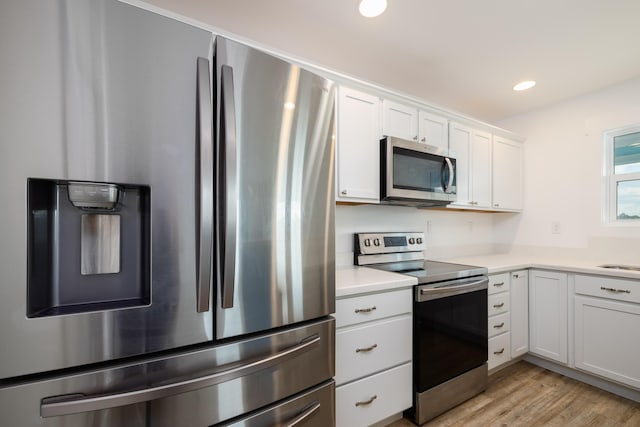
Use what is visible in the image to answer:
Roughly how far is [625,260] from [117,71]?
11.9 feet

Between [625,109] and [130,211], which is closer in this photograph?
[130,211]

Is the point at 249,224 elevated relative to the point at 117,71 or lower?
lower

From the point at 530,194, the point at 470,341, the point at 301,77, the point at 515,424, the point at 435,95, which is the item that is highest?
the point at 435,95

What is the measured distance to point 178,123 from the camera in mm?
806

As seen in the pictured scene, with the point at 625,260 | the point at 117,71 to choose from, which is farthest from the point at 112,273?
the point at 625,260

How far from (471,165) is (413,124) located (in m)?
0.84

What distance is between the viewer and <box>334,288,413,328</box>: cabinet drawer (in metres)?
1.42

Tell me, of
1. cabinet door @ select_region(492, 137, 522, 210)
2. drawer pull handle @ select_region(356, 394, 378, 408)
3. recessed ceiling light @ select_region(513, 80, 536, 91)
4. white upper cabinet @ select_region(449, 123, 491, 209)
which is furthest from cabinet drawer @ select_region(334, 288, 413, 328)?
recessed ceiling light @ select_region(513, 80, 536, 91)

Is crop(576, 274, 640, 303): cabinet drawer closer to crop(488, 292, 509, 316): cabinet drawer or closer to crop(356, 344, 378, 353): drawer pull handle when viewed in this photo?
crop(488, 292, 509, 316): cabinet drawer

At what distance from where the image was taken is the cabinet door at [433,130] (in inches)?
86.4

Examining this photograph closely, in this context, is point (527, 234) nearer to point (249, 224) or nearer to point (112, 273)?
point (249, 224)

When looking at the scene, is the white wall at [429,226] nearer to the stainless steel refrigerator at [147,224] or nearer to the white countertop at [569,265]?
the white countertop at [569,265]

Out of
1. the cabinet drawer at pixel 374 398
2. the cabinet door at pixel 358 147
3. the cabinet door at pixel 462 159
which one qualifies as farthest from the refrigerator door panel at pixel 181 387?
the cabinet door at pixel 462 159

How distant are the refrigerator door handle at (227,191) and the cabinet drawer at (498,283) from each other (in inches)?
80.8
